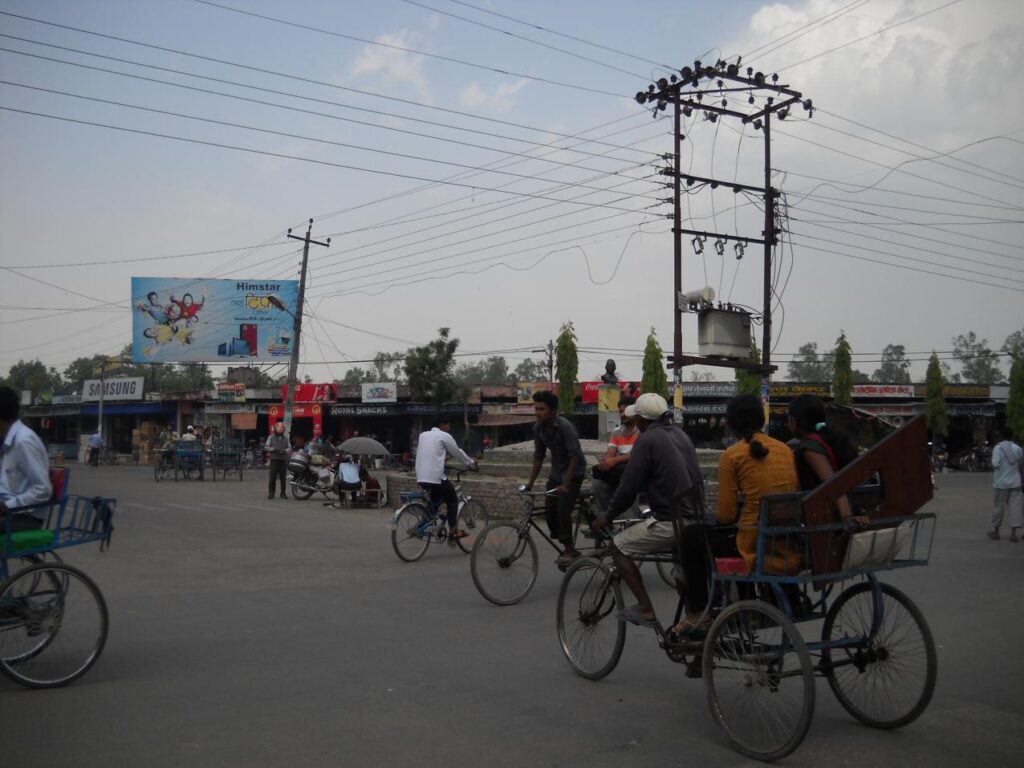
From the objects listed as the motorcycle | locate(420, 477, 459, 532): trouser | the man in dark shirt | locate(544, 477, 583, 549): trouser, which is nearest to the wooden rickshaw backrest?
the man in dark shirt

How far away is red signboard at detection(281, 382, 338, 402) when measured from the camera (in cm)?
4881

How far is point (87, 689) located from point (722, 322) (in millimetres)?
18306

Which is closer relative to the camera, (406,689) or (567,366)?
(406,689)

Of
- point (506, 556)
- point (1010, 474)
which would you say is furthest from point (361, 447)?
point (1010, 474)

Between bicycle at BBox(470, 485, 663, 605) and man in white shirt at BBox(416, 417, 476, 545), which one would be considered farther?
man in white shirt at BBox(416, 417, 476, 545)

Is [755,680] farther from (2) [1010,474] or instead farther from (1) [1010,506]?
(1) [1010,506]

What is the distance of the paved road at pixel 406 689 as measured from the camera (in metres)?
4.59

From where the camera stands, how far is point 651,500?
5.70m

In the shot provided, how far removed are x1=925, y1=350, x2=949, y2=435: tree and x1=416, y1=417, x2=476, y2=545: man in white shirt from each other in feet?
129

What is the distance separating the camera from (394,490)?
1939 centimetres

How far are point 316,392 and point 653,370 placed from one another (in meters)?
19.2

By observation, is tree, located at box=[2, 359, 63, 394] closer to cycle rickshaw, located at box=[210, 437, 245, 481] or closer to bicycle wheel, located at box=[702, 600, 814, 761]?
cycle rickshaw, located at box=[210, 437, 245, 481]

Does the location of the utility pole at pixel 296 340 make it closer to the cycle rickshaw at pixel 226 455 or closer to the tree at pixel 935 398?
the cycle rickshaw at pixel 226 455

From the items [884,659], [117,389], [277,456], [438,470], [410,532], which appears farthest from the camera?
[117,389]
